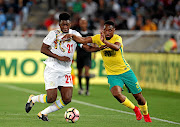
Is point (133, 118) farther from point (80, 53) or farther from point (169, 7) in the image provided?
point (169, 7)

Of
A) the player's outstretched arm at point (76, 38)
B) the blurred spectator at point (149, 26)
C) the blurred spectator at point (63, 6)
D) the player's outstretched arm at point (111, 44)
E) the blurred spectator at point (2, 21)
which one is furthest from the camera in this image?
the blurred spectator at point (63, 6)

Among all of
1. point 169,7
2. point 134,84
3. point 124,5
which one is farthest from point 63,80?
point 124,5

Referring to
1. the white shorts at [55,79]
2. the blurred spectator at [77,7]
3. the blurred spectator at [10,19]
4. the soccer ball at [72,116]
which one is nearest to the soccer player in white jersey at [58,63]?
the white shorts at [55,79]

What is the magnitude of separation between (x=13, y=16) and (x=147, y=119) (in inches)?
658

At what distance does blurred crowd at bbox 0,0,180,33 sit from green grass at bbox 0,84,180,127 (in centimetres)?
665

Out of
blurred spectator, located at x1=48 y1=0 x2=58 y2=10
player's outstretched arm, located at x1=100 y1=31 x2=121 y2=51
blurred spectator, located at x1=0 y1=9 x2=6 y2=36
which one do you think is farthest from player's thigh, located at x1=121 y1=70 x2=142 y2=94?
blurred spectator, located at x1=48 y1=0 x2=58 y2=10

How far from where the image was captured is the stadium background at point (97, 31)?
1911 cm

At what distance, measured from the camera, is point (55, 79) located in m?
9.80

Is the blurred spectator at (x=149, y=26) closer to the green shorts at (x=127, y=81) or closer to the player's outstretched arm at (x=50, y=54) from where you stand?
the green shorts at (x=127, y=81)

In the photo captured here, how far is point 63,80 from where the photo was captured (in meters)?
9.88

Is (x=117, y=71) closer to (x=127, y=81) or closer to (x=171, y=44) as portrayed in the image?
(x=127, y=81)

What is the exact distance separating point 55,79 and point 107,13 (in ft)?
54.3

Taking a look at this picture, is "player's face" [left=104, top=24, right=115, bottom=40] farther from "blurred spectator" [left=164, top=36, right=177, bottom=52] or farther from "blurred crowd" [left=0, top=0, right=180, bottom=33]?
"blurred crowd" [left=0, top=0, right=180, bottom=33]

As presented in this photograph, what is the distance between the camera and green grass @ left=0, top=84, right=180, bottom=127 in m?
9.77
